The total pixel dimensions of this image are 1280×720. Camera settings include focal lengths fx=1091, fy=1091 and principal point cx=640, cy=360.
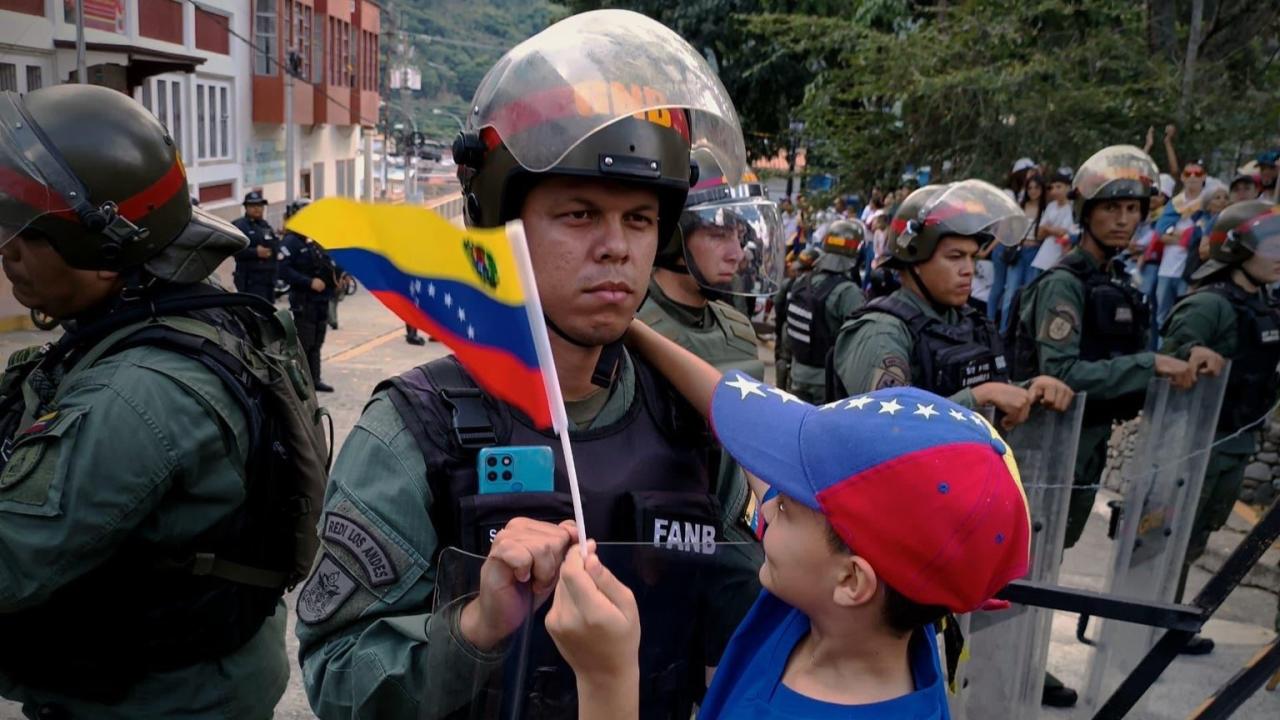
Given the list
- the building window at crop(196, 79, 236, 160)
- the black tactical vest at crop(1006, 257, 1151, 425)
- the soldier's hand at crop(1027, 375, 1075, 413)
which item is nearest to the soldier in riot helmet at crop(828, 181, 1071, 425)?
the soldier's hand at crop(1027, 375, 1075, 413)

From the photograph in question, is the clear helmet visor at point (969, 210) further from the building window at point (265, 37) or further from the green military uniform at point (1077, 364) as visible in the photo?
the building window at point (265, 37)

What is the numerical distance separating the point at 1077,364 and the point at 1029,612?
119 centimetres

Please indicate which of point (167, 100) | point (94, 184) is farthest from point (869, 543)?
point (167, 100)

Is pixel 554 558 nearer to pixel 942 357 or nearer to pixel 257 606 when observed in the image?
pixel 257 606

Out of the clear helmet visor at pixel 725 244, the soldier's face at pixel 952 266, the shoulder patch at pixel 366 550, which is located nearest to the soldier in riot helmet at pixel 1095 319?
the soldier's face at pixel 952 266

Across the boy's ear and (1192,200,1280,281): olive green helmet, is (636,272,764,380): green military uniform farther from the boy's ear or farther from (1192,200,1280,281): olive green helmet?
the boy's ear

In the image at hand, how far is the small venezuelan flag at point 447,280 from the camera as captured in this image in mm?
1282

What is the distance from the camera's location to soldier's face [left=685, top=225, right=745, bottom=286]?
4.24 meters

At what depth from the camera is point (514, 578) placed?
A: 130cm

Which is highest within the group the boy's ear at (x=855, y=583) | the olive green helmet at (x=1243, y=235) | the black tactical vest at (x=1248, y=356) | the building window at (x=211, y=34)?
the building window at (x=211, y=34)

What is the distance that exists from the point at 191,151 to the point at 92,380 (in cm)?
2249

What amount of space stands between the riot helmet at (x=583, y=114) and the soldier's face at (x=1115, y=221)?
362 cm

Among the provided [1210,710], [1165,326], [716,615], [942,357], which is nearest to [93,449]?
[716,615]

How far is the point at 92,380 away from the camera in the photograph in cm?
219
